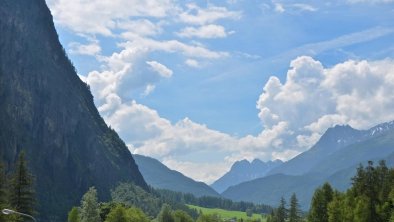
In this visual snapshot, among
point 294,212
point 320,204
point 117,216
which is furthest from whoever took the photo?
point 294,212

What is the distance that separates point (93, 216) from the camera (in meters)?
138

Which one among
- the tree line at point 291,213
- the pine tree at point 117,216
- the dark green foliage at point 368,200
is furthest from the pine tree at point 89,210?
the dark green foliage at point 368,200

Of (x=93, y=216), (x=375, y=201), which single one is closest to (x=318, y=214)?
(x=375, y=201)

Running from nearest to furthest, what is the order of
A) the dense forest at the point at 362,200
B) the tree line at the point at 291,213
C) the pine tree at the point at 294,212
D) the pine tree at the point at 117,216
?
the dense forest at the point at 362,200, the pine tree at the point at 117,216, the pine tree at the point at 294,212, the tree line at the point at 291,213

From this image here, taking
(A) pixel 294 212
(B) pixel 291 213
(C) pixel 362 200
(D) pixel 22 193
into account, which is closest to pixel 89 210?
(D) pixel 22 193

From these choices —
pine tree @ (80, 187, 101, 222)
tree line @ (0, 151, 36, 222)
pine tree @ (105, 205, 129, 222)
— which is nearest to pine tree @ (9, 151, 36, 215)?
tree line @ (0, 151, 36, 222)

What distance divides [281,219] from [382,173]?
54.4 metres

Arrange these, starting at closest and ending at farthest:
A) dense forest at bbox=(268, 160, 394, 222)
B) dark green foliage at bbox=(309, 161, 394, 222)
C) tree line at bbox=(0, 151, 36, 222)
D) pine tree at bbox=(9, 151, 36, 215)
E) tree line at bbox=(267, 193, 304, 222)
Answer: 1. tree line at bbox=(0, 151, 36, 222)
2. pine tree at bbox=(9, 151, 36, 215)
3. dark green foliage at bbox=(309, 161, 394, 222)
4. dense forest at bbox=(268, 160, 394, 222)
5. tree line at bbox=(267, 193, 304, 222)

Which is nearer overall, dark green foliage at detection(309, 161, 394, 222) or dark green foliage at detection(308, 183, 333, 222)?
dark green foliage at detection(309, 161, 394, 222)

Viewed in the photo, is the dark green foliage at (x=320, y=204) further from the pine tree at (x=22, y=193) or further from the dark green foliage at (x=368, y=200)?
the pine tree at (x=22, y=193)

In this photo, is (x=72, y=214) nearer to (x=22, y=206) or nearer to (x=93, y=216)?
(x=93, y=216)

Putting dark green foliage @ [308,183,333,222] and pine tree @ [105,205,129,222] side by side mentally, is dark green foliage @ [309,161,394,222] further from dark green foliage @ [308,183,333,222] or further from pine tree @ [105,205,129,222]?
pine tree @ [105,205,129,222]

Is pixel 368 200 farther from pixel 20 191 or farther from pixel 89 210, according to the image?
pixel 89 210

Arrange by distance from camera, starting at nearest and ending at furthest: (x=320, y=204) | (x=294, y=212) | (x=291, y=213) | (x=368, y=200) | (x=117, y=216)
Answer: (x=368, y=200) → (x=320, y=204) → (x=117, y=216) → (x=291, y=213) → (x=294, y=212)
